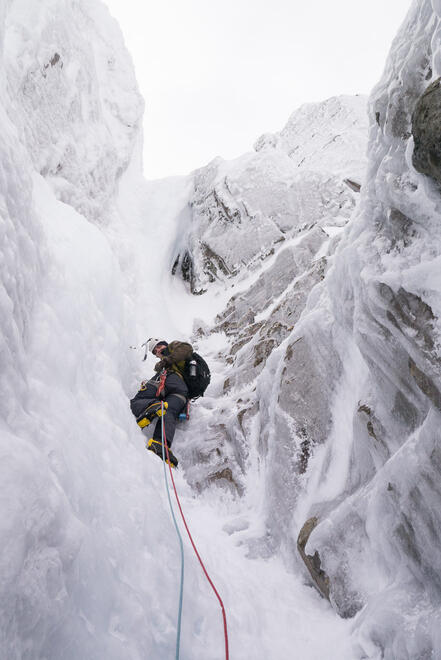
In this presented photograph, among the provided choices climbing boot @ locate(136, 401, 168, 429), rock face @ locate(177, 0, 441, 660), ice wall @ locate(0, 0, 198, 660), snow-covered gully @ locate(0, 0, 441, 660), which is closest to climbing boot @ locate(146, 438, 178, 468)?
snow-covered gully @ locate(0, 0, 441, 660)

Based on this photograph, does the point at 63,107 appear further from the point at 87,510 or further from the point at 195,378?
the point at 87,510

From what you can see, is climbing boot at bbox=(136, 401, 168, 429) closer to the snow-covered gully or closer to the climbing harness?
the climbing harness

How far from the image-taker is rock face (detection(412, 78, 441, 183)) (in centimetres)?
216

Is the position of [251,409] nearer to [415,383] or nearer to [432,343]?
[415,383]

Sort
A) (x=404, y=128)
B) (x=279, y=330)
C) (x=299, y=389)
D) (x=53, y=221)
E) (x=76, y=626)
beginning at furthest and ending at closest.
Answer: (x=279, y=330) < (x=53, y=221) < (x=299, y=389) < (x=404, y=128) < (x=76, y=626)

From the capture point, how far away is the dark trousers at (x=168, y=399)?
511 cm

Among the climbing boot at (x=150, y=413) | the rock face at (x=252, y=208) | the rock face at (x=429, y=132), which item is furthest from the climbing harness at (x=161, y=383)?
the rock face at (x=252, y=208)

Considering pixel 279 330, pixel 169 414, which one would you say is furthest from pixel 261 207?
pixel 169 414

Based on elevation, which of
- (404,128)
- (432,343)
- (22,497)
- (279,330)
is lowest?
(279,330)

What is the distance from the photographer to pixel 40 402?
2.49m

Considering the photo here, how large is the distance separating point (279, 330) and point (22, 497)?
5.87 metres

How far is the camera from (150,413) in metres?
5.28

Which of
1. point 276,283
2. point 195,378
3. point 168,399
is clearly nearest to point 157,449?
point 168,399

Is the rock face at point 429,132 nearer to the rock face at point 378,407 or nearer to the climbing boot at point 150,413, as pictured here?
the rock face at point 378,407
